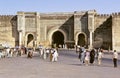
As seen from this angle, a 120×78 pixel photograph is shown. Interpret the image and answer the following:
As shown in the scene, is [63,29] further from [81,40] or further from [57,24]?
[81,40]

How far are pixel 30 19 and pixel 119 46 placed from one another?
10724 mm

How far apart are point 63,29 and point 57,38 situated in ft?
13.0

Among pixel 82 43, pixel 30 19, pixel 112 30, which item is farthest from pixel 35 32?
pixel 112 30

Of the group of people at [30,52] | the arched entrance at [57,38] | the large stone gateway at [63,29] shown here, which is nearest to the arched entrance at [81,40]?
the large stone gateway at [63,29]

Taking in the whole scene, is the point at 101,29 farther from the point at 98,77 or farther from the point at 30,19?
the point at 98,77

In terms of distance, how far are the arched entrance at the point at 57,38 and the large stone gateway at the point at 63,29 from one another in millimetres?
61

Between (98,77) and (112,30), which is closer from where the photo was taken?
(98,77)

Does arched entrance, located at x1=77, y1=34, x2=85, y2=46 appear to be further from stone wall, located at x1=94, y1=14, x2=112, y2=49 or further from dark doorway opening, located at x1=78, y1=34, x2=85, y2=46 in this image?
stone wall, located at x1=94, y1=14, x2=112, y2=49

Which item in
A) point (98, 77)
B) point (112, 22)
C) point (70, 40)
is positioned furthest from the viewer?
point (70, 40)

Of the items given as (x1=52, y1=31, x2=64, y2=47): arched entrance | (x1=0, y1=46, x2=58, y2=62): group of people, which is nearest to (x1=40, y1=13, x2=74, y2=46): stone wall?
(x1=52, y1=31, x2=64, y2=47): arched entrance

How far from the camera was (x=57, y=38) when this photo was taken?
48.2 meters

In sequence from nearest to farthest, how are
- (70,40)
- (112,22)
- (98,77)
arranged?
(98,77)
(112,22)
(70,40)

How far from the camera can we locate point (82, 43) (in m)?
44.8

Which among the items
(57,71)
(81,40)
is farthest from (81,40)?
(57,71)
